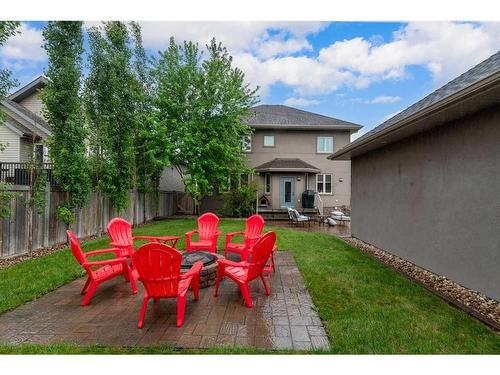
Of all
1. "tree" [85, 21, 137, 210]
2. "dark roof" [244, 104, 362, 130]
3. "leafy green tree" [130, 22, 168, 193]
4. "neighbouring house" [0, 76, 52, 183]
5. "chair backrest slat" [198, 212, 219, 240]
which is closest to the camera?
"chair backrest slat" [198, 212, 219, 240]

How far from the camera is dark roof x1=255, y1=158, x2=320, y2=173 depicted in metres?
17.6

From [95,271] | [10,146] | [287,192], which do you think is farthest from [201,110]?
[95,271]

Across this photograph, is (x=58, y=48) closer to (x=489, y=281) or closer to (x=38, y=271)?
(x=38, y=271)

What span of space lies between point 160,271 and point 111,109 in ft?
28.3

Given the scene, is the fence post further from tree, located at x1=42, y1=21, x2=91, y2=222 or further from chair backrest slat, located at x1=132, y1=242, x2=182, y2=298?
chair backrest slat, located at x1=132, y1=242, x2=182, y2=298

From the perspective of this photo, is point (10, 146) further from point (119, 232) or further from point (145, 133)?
point (119, 232)

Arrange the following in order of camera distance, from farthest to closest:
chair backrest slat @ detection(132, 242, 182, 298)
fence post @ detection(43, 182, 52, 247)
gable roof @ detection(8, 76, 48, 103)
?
gable roof @ detection(8, 76, 48, 103) < fence post @ detection(43, 182, 52, 247) < chair backrest slat @ detection(132, 242, 182, 298)

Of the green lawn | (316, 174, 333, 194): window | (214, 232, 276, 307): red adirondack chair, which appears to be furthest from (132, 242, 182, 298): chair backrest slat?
(316, 174, 333, 194): window

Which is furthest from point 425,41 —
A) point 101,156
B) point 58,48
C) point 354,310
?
point 101,156

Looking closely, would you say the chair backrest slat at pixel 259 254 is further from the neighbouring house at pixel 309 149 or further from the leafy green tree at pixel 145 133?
the neighbouring house at pixel 309 149

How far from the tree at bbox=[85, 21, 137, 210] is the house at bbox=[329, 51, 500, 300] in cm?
815

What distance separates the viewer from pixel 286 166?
1794 centimetres

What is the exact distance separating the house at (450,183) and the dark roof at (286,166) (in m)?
9.30
